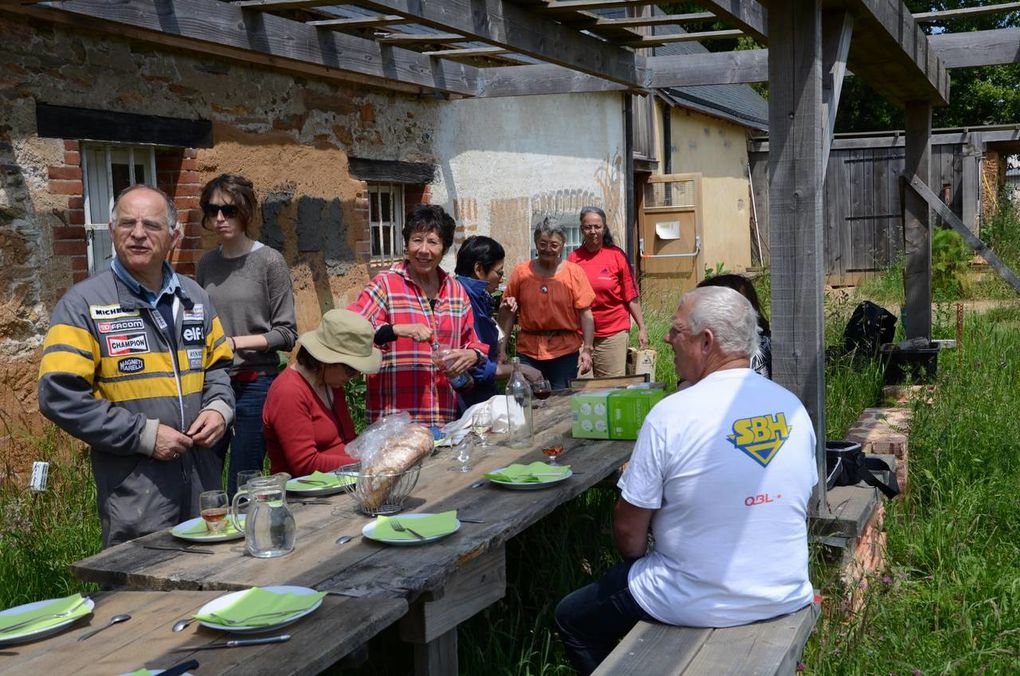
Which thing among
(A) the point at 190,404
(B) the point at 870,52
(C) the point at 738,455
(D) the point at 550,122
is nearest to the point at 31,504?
(A) the point at 190,404

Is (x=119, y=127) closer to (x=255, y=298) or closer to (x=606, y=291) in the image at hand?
(x=255, y=298)

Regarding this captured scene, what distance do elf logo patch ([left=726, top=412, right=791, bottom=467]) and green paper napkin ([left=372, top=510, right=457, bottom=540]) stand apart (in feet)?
2.76

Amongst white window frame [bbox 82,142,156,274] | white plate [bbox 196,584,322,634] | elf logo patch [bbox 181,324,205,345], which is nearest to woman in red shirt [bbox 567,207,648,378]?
white window frame [bbox 82,142,156,274]

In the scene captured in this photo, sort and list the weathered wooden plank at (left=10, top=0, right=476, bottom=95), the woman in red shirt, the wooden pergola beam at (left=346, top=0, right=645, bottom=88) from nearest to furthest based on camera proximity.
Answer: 1. the wooden pergola beam at (left=346, top=0, right=645, bottom=88)
2. the weathered wooden plank at (left=10, top=0, right=476, bottom=95)
3. the woman in red shirt

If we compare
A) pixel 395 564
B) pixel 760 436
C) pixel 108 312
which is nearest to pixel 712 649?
pixel 760 436

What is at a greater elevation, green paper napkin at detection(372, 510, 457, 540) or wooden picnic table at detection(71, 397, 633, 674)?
green paper napkin at detection(372, 510, 457, 540)

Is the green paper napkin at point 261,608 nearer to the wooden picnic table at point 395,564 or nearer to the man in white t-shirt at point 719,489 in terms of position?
the wooden picnic table at point 395,564

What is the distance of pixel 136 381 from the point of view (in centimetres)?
341

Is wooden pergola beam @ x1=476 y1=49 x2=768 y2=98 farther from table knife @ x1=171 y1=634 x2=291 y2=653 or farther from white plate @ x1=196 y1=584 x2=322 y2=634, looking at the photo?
table knife @ x1=171 y1=634 x2=291 y2=653

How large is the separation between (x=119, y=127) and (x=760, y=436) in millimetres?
4520

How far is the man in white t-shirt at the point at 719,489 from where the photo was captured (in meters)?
2.86

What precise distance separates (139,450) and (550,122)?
8.11 m

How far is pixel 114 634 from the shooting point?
92.4 inches

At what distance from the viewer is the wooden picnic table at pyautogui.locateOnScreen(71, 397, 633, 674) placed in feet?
8.82
